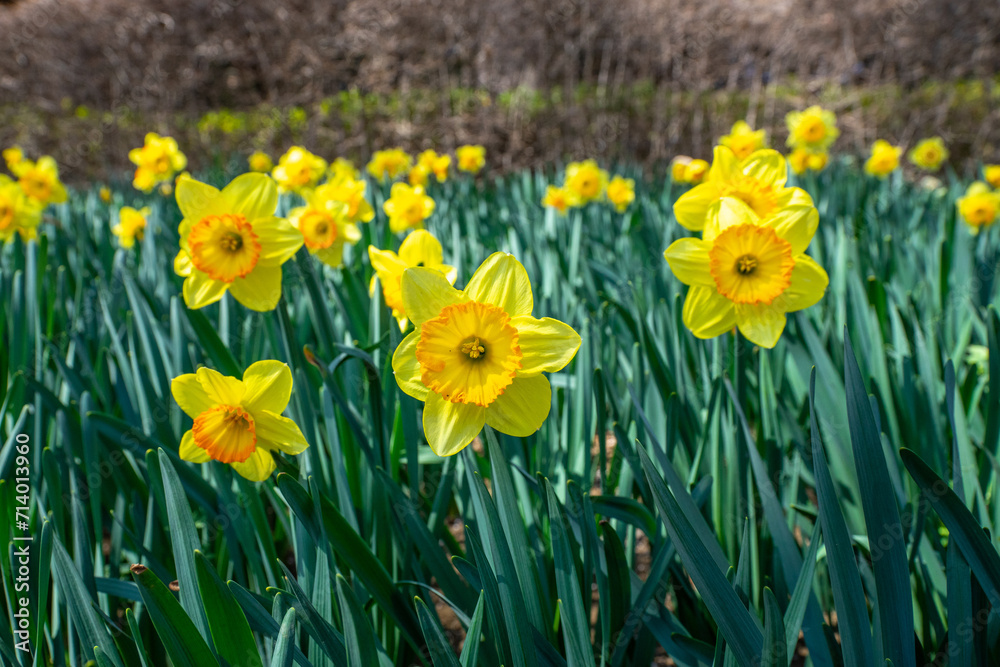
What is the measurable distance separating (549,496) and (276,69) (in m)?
7.96

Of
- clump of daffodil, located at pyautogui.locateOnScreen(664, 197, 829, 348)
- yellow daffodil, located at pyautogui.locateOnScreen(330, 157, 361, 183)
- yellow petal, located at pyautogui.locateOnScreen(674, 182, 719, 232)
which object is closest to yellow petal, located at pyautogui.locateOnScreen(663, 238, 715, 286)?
clump of daffodil, located at pyautogui.locateOnScreen(664, 197, 829, 348)

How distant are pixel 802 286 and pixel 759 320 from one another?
0.08 metres

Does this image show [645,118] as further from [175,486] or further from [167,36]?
[175,486]

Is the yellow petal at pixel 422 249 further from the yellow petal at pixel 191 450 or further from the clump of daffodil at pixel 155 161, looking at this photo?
the clump of daffodil at pixel 155 161

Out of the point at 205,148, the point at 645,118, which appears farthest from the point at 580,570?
the point at 205,148

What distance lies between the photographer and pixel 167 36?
752 cm

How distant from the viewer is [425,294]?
666 millimetres

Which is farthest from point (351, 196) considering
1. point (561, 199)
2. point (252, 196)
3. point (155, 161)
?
point (155, 161)

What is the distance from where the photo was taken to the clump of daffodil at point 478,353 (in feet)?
2.15

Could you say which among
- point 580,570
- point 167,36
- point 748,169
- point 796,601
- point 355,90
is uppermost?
point 167,36

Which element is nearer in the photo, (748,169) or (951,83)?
(748,169)

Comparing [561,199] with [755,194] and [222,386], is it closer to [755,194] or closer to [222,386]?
[755,194]

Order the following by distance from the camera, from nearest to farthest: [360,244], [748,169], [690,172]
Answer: [748,169] → [690,172] → [360,244]

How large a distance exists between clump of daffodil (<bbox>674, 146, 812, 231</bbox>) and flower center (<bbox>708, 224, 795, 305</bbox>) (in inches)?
3.4
